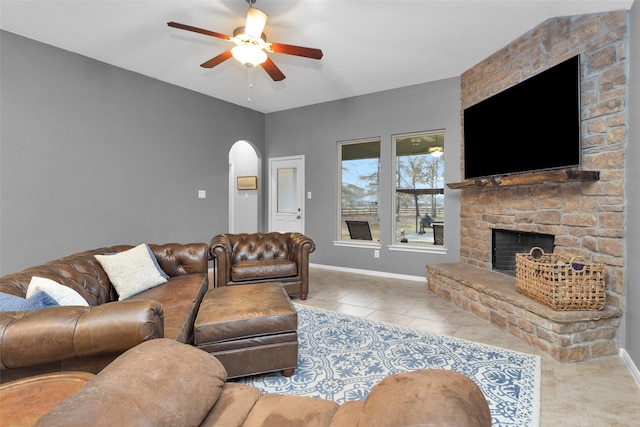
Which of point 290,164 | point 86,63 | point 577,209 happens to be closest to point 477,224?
point 577,209

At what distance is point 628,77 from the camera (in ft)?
8.25

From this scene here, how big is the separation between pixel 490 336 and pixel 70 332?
9.94ft

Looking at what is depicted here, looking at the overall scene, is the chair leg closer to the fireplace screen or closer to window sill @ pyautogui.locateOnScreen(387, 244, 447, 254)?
the fireplace screen

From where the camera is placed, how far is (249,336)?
83.0 inches

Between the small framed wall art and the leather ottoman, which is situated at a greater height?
the small framed wall art

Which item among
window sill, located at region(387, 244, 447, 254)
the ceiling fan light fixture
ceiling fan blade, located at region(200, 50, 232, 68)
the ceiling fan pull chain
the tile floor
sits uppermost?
the ceiling fan pull chain

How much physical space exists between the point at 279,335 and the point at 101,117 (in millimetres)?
3760

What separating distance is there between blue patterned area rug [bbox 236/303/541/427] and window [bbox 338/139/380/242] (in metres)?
2.61

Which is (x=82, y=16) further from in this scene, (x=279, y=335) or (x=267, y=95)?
(x=279, y=335)

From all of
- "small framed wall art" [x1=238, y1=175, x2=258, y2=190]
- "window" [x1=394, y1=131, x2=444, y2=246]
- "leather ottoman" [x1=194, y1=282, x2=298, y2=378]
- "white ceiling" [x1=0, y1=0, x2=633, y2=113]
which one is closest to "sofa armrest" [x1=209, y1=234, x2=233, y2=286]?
"leather ottoman" [x1=194, y1=282, x2=298, y2=378]

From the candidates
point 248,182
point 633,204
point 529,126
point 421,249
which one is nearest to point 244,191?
point 248,182

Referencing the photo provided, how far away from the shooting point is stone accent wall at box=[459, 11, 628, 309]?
256 cm

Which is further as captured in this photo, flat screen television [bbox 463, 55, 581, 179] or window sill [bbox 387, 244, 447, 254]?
window sill [bbox 387, 244, 447, 254]

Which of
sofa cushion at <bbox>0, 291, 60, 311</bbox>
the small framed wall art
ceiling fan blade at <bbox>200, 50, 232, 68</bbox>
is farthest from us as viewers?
the small framed wall art
